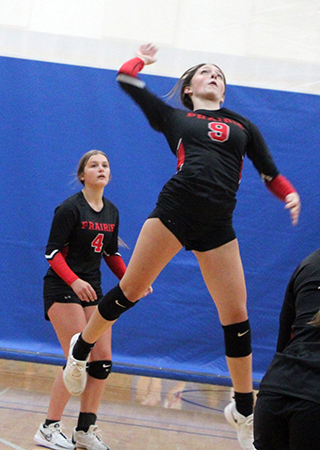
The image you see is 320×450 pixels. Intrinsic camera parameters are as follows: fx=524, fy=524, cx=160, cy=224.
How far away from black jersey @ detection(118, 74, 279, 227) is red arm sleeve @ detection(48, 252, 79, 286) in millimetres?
756

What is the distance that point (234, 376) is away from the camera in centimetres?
201

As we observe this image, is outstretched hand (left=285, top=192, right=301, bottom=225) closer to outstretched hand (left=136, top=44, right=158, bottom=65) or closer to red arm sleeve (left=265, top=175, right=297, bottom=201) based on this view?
red arm sleeve (left=265, top=175, right=297, bottom=201)

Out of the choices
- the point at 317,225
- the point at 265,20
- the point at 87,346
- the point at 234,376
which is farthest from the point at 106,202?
the point at 265,20

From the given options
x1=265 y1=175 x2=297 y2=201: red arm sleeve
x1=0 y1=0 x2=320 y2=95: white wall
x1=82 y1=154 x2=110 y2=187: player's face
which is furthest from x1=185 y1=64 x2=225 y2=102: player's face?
x1=0 y1=0 x2=320 y2=95: white wall

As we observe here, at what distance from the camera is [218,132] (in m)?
2.03

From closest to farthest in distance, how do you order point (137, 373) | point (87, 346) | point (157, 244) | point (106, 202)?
1. point (157, 244)
2. point (87, 346)
3. point (106, 202)
4. point (137, 373)

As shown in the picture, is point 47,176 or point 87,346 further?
point 47,176

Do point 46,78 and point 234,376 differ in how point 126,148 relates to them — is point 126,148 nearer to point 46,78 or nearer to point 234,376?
point 46,78

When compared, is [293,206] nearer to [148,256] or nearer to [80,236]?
[148,256]

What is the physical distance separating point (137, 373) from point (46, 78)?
2.21 meters

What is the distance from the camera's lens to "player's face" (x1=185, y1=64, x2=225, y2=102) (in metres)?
2.19

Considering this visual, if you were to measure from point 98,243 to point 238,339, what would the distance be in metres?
1.04

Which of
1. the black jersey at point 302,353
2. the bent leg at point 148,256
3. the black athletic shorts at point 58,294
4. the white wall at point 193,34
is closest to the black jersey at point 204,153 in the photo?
the bent leg at point 148,256

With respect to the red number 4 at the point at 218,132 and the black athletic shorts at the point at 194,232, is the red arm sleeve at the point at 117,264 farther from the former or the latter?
the red number 4 at the point at 218,132
